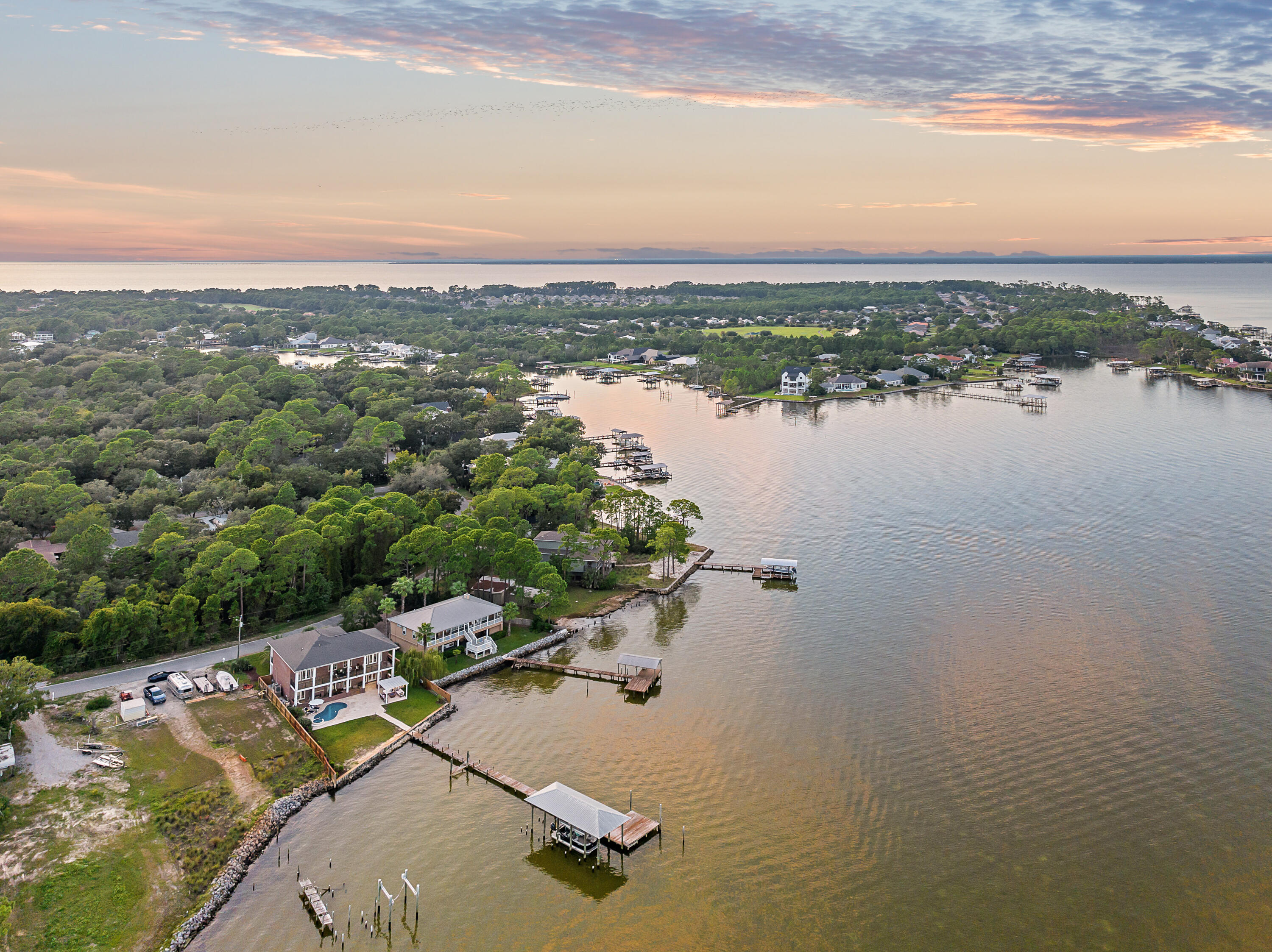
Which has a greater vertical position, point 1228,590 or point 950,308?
point 950,308

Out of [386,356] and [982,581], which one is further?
[386,356]

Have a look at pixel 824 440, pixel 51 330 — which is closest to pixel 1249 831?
pixel 824 440

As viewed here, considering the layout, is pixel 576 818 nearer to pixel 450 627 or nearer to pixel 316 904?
pixel 316 904

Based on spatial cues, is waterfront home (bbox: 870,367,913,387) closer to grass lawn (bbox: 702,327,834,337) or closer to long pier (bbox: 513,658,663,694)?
grass lawn (bbox: 702,327,834,337)

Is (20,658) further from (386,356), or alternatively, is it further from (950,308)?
(950,308)

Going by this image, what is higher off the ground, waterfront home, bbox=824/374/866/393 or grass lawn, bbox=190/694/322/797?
waterfront home, bbox=824/374/866/393

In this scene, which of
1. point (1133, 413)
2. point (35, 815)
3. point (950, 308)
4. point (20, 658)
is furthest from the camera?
point (950, 308)

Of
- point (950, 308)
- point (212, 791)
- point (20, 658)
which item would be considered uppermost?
point (950, 308)

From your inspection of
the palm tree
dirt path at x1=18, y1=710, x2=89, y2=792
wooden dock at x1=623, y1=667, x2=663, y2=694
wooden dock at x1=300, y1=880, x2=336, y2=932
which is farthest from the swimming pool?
wooden dock at x1=623, y1=667, x2=663, y2=694
